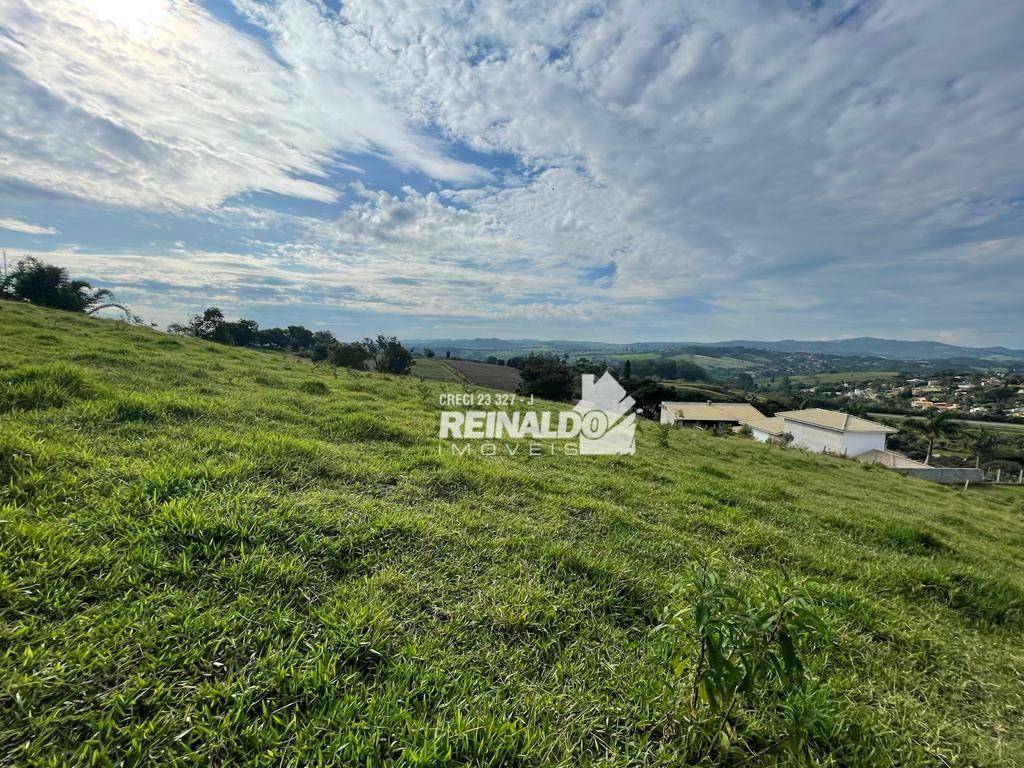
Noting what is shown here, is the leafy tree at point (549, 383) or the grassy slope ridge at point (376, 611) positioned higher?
the grassy slope ridge at point (376, 611)

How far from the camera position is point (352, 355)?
121 feet

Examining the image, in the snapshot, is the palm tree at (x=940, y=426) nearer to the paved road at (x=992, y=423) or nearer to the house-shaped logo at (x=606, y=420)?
the paved road at (x=992, y=423)

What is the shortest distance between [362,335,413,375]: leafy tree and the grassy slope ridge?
114 feet

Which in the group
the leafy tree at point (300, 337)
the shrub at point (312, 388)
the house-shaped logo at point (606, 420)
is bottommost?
the house-shaped logo at point (606, 420)

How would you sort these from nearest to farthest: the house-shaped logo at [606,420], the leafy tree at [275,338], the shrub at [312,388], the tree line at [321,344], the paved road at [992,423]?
the shrub at [312,388], the house-shaped logo at [606,420], the tree line at [321,344], the leafy tree at [275,338], the paved road at [992,423]

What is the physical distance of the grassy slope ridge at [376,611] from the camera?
1.71m

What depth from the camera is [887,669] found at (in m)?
2.61

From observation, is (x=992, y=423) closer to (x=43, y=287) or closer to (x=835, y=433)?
(x=835, y=433)

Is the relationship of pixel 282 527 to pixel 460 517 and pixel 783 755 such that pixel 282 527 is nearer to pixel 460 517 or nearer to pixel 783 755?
pixel 460 517

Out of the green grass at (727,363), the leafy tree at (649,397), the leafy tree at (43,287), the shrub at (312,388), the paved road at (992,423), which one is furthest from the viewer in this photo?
the green grass at (727,363)

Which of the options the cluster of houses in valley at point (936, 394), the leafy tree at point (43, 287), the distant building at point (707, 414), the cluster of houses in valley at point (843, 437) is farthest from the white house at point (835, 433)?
the leafy tree at point (43, 287)

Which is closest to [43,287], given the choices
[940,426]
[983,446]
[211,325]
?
[211,325]

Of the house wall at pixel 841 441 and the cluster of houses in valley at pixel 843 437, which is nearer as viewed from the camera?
the cluster of houses in valley at pixel 843 437

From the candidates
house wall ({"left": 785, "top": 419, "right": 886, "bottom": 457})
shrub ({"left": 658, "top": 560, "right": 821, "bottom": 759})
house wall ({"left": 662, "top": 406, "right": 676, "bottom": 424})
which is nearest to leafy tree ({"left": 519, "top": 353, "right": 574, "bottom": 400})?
house wall ({"left": 662, "top": 406, "right": 676, "bottom": 424})
